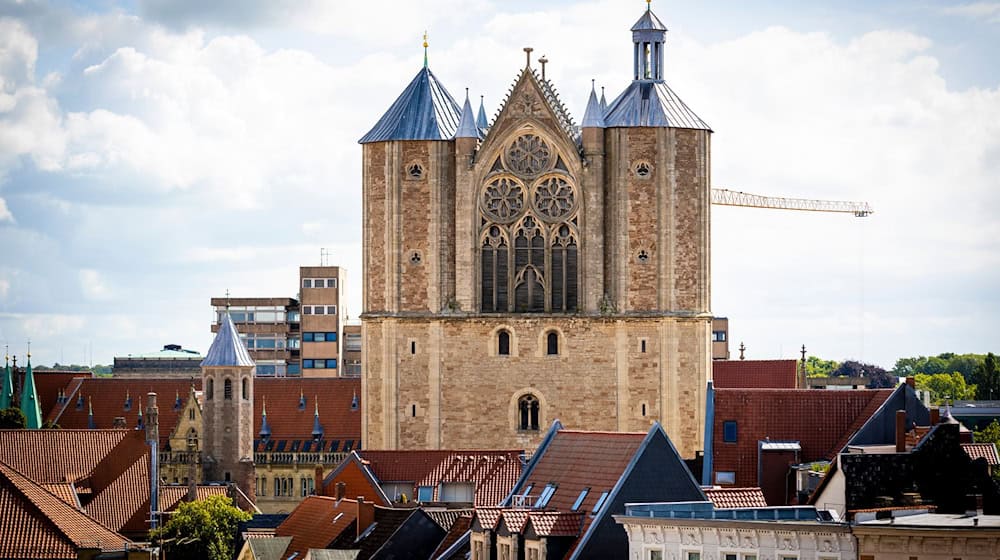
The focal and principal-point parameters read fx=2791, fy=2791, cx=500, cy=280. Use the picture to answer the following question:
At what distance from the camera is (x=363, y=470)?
387 feet

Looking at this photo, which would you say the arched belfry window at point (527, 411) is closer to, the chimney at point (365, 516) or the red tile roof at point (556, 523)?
the chimney at point (365, 516)

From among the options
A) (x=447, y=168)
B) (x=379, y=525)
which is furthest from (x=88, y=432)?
Result: (x=379, y=525)

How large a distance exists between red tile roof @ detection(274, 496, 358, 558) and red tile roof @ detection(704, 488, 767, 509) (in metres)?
23.8

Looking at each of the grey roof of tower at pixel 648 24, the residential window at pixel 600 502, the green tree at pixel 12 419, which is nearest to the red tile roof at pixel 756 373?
the grey roof of tower at pixel 648 24

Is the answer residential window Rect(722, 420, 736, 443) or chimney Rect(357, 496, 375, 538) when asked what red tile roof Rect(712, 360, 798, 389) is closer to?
residential window Rect(722, 420, 736, 443)

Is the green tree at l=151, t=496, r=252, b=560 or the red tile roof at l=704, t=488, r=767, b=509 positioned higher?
the red tile roof at l=704, t=488, r=767, b=509

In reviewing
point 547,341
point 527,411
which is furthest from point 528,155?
point 527,411

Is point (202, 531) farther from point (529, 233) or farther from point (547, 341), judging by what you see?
point (529, 233)

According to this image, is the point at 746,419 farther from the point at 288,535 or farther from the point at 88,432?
the point at 88,432

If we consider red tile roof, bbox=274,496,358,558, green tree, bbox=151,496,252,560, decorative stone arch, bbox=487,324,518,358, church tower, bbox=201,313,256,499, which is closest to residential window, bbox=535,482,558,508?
red tile roof, bbox=274,496,358,558

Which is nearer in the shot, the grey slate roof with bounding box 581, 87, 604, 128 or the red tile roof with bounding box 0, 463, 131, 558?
the red tile roof with bounding box 0, 463, 131, 558

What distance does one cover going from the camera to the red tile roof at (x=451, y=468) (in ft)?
371

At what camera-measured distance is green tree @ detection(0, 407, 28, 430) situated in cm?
17695

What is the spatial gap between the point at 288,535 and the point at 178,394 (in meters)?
78.1
